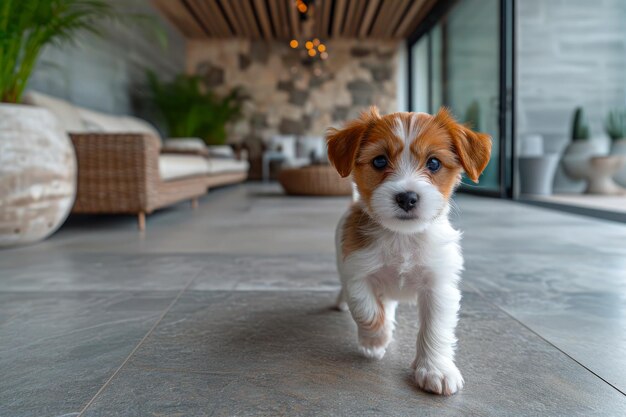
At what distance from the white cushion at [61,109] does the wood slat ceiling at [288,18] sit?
16.0 ft

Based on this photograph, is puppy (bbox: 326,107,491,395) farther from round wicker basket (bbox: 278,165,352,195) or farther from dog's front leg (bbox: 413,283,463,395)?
→ round wicker basket (bbox: 278,165,352,195)

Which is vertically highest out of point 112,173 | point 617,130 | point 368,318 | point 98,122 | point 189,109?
point 189,109

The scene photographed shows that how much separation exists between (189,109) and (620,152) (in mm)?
6647

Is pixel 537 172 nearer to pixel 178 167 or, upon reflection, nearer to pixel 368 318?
pixel 178 167

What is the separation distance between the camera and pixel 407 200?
919mm

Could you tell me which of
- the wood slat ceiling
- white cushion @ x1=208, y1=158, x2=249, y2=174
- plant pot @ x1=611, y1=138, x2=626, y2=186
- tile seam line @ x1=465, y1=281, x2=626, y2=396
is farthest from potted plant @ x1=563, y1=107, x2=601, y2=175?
tile seam line @ x1=465, y1=281, x2=626, y2=396

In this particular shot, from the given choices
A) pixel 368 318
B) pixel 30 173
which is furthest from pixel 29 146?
pixel 368 318

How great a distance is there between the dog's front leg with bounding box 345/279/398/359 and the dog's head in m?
0.16

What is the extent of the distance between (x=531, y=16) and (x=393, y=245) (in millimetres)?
5474

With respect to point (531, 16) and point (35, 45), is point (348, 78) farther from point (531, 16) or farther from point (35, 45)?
point (35, 45)

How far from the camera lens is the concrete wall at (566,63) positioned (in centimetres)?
511

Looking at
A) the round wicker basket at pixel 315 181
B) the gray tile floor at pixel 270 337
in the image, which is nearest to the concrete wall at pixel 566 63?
the round wicker basket at pixel 315 181

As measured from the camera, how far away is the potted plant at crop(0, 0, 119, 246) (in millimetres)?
2352

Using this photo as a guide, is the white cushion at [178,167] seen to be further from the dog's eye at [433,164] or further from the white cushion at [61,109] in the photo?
the dog's eye at [433,164]
